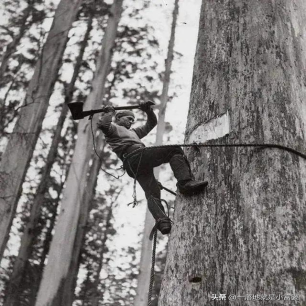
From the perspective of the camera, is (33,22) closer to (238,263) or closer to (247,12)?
(247,12)

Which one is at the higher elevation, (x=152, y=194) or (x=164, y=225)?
(x=152, y=194)

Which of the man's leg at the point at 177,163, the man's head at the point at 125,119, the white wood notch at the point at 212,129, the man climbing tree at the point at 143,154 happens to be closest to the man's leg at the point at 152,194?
the man climbing tree at the point at 143,154

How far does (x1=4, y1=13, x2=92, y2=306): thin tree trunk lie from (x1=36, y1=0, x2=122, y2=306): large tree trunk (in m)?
1.58

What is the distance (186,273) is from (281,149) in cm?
54

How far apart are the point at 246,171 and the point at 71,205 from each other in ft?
26.9

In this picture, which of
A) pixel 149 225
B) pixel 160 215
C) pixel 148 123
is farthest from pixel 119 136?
pixel 149 225

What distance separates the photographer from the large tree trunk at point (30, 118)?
7.39 metres

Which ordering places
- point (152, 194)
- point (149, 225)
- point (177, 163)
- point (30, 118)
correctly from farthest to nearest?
point (149, 225) < point (30, 118) < point (152, 194) < point (177, 163)

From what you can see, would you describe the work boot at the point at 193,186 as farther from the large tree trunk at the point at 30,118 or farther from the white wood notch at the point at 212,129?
the large tree trunk at the point at 30,118

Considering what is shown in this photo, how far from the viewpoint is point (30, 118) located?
8.23 metres

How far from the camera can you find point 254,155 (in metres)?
1.38

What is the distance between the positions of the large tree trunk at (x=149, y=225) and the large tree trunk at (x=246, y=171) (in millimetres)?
10256

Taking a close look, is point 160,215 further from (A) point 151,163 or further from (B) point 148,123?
(B) point 148,123

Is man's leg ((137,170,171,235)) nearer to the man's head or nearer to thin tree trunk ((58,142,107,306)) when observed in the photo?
the man's head
